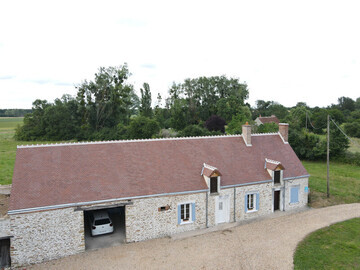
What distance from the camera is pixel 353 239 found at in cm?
1480

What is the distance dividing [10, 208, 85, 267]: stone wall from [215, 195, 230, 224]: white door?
8244 millimetres

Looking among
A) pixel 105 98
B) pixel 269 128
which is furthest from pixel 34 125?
pixel 269 128

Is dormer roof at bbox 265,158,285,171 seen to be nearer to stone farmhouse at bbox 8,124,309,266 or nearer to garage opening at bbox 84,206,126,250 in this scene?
stone farmhouse at bbox 8,124,309,266

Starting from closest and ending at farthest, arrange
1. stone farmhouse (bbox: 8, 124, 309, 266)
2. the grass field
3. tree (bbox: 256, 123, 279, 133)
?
stone farmhouse (bbox: 8, 124, 309, 266) → the grass field → tree (bbox: 256, 123, 279, 133)

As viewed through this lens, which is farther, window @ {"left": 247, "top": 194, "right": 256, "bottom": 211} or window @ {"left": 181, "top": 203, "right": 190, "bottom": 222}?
window @ {"left": 247, "top": 194, "right": 256, "bottom": 211}

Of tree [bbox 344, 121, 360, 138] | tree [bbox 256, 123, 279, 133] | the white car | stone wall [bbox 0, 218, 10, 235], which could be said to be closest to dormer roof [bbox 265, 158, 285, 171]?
the white car

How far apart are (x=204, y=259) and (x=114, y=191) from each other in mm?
6118

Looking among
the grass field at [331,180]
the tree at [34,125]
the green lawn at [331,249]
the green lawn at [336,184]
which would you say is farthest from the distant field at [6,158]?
the green lawn at [336,184]

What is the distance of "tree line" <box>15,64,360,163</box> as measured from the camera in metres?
39.5

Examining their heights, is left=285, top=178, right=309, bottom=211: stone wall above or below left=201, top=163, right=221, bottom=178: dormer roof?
below

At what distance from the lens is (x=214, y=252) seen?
13.5m

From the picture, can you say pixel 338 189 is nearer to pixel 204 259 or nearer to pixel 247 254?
pixel 247 254

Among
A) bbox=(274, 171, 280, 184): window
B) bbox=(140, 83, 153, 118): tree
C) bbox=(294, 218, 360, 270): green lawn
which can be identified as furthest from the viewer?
bbox=(140, 83, 153, 118): tree

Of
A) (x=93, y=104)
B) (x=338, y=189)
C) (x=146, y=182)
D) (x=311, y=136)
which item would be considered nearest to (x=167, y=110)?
(x=93, y=104)
